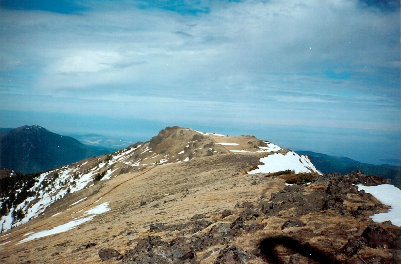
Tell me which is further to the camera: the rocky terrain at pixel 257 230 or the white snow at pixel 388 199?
the white snow at pixel 388 199

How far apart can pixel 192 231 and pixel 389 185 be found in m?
13.6

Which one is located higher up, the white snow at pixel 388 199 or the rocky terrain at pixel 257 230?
the white snow at pixel 388 199

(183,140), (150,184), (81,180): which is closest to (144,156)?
Answer: (183,140)

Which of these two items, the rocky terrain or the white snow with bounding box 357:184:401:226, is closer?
the rocky terrain

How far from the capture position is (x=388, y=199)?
43.3ft

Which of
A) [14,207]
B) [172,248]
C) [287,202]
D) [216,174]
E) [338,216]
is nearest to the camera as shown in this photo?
[172,248]

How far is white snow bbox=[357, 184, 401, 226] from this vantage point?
10633 mm

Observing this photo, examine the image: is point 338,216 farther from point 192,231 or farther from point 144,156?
point 144,156

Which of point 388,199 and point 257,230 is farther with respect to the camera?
point 388,199

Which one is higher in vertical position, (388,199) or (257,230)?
(388,199)

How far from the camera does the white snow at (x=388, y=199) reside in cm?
1063

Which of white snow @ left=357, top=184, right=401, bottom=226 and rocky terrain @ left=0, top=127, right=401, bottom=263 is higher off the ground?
white snow @ left=357, top=184, right=401, bottom=226

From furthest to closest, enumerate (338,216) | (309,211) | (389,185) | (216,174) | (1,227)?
1. (1,227)
2. (216,174)
3. (389,185)
4. (309,211)
5. (338,216)

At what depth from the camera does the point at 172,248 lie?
10.7 m
